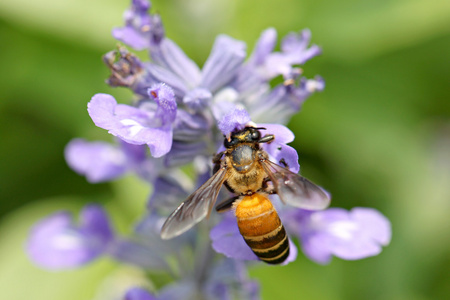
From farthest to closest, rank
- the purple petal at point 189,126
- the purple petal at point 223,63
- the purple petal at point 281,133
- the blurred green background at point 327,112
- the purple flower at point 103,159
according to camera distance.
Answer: the blurred green background at point 327,112 < the purple flower at point 103,159 < the purple petal at point 223,63 < the purple petal at point 189,126 < the purple petal at point 281,133

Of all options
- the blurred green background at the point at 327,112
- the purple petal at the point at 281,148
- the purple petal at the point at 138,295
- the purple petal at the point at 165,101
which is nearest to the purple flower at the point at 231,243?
the purple petal at the point at 281,148

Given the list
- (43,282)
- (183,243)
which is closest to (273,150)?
(183,243)

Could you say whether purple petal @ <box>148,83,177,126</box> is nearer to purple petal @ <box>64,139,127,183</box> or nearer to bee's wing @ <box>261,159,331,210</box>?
bee's wing @ <box>261,159,331,210</box>

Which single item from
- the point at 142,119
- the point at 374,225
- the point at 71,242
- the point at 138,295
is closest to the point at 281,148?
the point at 142,119

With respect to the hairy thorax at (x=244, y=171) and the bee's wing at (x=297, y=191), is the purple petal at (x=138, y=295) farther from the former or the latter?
the bee's wing at (x=297, y=191)

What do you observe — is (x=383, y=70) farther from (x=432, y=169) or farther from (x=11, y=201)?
(x=11, y=201)

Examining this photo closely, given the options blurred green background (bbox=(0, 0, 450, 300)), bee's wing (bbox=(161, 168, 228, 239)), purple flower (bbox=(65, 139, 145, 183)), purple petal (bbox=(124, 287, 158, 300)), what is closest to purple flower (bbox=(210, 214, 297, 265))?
bee's wing (bbox=(161, 168, 228, 239))
